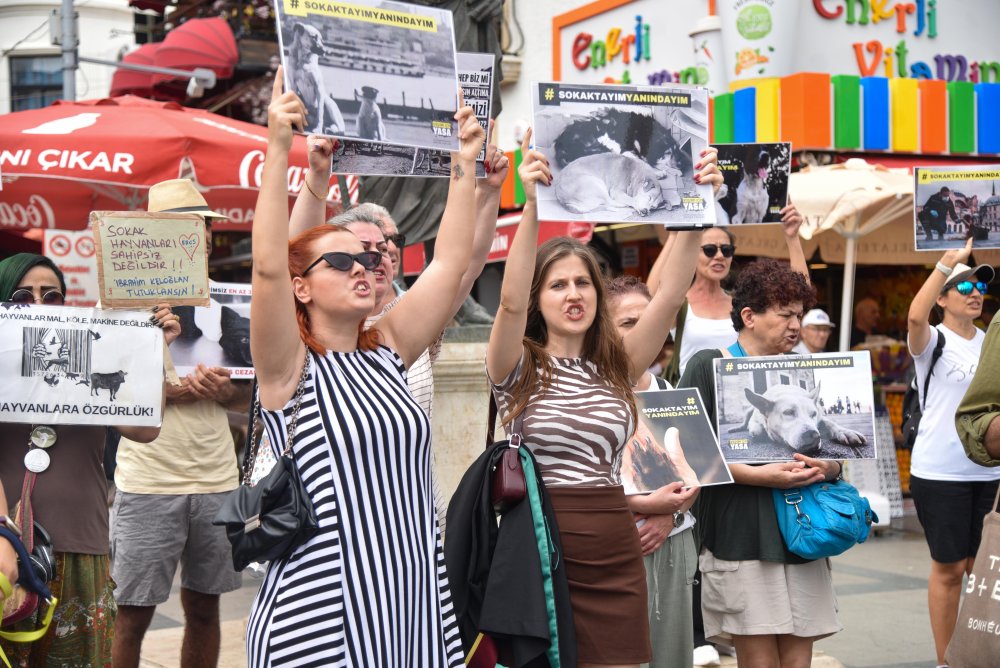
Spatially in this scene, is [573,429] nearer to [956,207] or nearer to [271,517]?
[271,517]

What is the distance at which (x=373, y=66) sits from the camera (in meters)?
3.19

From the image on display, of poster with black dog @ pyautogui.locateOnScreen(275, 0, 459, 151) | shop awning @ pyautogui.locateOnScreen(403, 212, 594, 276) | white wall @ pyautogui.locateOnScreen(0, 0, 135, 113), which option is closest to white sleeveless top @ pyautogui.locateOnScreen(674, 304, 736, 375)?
poster with black dog @ pyautogui.locateOnScreen(275, 0, 459, 151)

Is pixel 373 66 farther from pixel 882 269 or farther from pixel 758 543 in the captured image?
pixel 882 269

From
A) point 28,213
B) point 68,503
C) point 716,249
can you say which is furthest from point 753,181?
point 28,213

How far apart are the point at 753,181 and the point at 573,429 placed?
1966mm

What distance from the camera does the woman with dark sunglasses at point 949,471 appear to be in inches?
226

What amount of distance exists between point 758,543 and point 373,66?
7.62 feet

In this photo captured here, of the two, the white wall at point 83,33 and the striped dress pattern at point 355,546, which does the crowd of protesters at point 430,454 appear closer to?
the striped dress pattern at point 355,546

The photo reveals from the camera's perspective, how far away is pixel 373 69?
319cm

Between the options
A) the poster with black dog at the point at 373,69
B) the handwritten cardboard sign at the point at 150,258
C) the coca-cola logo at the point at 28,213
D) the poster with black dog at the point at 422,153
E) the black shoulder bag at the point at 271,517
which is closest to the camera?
the black shoulder bag at the point at 271,517

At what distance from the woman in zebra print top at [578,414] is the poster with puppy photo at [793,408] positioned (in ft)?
2.06

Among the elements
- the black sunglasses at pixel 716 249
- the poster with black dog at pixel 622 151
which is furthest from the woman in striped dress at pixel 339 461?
the black sunglasses at pixel 716 249

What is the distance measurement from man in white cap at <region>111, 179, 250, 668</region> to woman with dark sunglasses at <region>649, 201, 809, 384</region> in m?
2.09

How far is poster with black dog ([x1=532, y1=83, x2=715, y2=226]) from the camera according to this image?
141 inches
